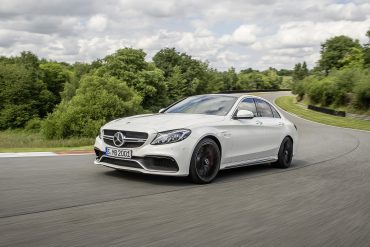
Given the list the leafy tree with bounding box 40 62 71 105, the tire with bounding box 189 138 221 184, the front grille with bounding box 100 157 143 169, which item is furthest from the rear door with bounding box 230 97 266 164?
the leafy tree with bounding box 40 62 71 105

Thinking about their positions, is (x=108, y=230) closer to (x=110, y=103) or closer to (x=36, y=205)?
(x=36, y=205)

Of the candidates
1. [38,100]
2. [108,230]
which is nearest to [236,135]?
[108,230]

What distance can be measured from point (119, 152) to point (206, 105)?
2043 mm

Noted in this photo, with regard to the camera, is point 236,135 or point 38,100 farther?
point 38,100

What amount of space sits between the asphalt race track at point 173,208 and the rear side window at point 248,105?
1.23 metres

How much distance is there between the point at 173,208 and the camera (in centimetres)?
539

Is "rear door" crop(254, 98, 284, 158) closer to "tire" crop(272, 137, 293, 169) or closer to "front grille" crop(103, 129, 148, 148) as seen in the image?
"tire" crop(272, 137, 293, 169)

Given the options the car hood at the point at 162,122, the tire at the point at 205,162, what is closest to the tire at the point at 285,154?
the car hood at the point at 162,122

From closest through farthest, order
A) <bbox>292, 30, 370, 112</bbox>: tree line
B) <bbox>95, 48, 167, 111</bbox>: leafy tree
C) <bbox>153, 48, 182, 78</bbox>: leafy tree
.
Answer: <bbox>292, 30, 370, 112</bbox>: tree line → <bbox>95, 48, 167, 111</bbox>: leafy tree → <bbox>153, 48, 182, 78</bbox>: leafy tree

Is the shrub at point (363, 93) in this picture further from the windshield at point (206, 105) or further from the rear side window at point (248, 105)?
the windshield at point (206, 105)

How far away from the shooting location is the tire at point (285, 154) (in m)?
9.46

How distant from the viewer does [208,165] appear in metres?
7.14

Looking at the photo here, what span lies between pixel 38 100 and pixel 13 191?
3047 inches

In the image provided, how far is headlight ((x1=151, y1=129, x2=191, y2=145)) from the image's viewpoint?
657 cm
